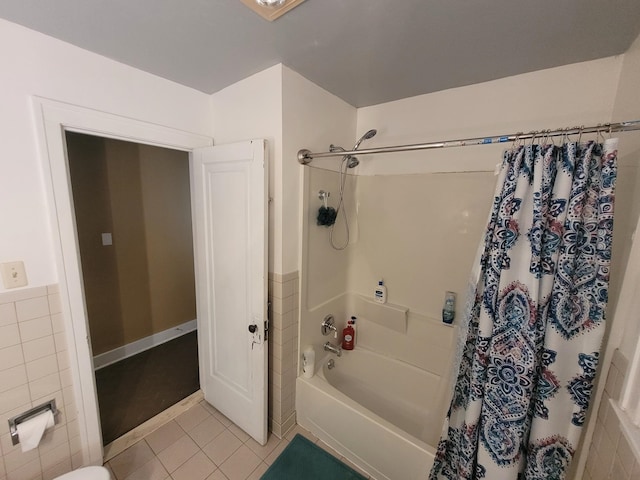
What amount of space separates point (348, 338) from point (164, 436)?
4.76 feet

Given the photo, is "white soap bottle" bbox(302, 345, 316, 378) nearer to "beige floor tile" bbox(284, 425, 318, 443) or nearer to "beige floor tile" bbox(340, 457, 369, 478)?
"beige floor tile" bbox(284, 425, 318, 443)

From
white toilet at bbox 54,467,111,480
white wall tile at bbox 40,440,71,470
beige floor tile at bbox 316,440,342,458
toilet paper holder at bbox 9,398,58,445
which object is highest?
toilet paper holder at bbox 9,398,58,445

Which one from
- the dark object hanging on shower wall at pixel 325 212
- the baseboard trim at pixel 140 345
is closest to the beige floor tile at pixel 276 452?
the dark object hanging on shower wall at pixel 325 212

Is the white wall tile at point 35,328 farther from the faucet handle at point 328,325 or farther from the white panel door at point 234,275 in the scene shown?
the faucet handle at point 328,325

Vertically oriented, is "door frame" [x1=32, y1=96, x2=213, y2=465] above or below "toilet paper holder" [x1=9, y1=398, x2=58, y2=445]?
above

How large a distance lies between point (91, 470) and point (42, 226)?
3.78 ft

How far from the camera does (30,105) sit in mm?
1100

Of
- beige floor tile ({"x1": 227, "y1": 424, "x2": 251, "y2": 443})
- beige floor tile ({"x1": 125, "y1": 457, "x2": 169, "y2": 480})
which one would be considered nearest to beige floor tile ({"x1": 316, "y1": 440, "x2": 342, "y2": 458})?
beige floor tile ({"x1": 227, "y1": 424, "x2": 251, "y2": 443})

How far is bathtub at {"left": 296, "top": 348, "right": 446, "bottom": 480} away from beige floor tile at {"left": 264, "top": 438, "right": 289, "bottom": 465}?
164 mm

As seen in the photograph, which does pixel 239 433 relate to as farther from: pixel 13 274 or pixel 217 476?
pixel 13 274

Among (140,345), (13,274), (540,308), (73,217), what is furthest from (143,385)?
(540,308)

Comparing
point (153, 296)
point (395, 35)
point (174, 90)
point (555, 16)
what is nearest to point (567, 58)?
point (555, 16)

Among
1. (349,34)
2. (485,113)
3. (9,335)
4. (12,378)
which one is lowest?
(12,378)

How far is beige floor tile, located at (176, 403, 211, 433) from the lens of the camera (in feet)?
5.77
